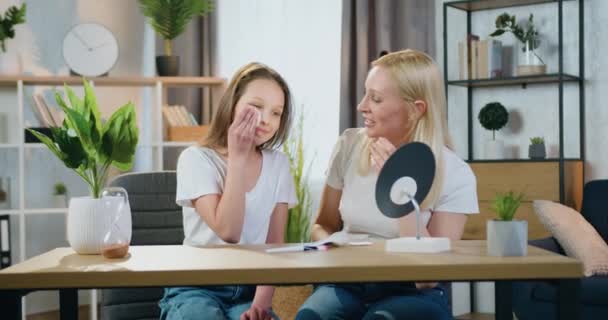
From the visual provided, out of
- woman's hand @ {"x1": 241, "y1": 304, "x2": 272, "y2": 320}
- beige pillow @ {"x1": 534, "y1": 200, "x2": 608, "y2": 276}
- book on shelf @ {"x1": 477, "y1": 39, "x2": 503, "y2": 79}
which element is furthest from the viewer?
book on shelf @ {"x1": 477, "y1": 39, "x2": 503, "y2": 79}

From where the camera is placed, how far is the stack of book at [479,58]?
14.9 feet

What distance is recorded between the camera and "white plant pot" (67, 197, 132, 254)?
1.89 meters

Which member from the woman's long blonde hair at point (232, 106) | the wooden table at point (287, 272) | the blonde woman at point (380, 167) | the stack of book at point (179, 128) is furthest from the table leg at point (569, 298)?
the stack of book at point (179, 128)

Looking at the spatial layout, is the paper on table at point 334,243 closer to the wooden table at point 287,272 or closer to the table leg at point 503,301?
the wooden table at point 287,272

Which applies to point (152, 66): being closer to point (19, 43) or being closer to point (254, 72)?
point (19, 43)

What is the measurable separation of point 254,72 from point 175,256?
673 mm

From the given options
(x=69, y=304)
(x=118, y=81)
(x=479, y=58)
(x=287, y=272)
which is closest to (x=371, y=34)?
(x=479, y=58)

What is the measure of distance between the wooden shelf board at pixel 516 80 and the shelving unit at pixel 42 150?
1.36 meters

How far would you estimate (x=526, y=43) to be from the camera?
15.0 ft

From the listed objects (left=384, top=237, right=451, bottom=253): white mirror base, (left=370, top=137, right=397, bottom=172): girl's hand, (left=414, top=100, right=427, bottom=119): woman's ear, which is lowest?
(left=384, top=237, right=451, bottom=253): white mirror base

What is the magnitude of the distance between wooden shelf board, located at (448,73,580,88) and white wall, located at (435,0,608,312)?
0.06 meters

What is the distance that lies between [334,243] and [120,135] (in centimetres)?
55

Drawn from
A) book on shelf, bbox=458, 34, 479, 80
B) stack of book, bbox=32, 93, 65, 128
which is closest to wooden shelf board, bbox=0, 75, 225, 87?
stack of book, bbox=32, 93, 65, 128

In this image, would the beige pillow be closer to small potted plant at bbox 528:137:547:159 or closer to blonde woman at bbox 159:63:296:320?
small potted plant at bbox 528:137:547:159
